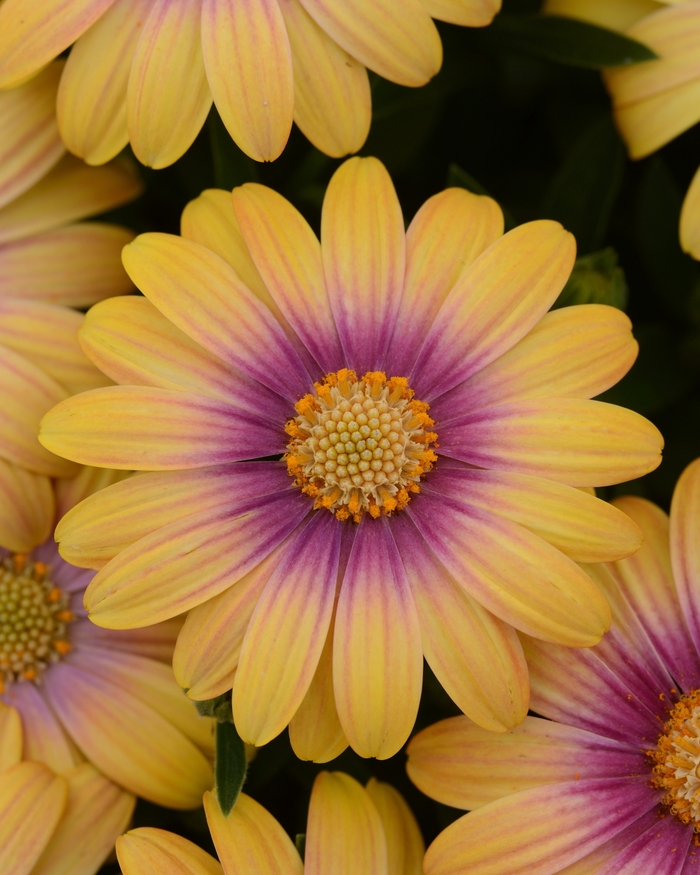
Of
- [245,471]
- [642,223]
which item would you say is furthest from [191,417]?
[642,223]

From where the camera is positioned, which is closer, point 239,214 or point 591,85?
point 239,214

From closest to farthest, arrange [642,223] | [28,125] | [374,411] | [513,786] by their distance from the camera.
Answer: [513,786] → [374,411] → [28,125] → [642,223]

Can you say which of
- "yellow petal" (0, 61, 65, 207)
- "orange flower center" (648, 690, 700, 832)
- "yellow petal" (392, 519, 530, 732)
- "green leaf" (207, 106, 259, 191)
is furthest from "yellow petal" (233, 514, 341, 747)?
"yellow petal" (0, 61, 65, 207)

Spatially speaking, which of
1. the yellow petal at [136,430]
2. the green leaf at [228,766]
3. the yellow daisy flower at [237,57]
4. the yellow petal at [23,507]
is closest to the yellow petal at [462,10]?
the yellow daisy flower at [237,57]

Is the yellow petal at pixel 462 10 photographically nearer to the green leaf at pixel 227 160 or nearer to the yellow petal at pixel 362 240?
the yellow petal at pixel 362 240

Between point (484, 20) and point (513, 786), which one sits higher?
point (484, 20)

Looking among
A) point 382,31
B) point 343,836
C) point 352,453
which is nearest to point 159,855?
point 343,836

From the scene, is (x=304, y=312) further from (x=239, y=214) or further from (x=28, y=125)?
(x=28, y=125)
